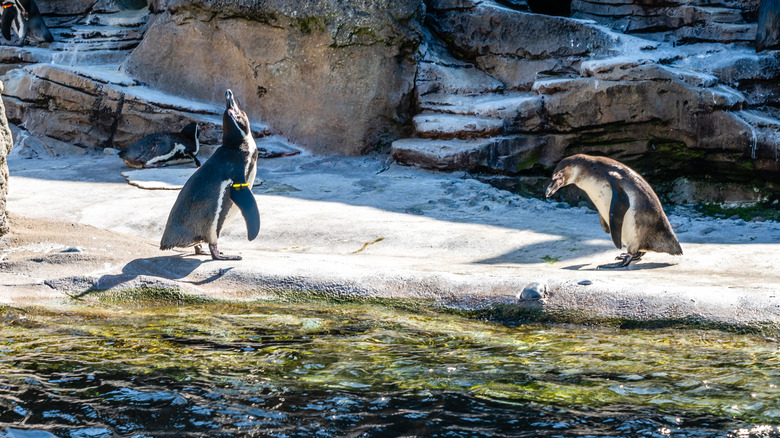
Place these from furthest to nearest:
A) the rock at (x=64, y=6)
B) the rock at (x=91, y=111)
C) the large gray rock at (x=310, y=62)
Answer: the rock at (x=64, y=6) < the rock at (x=91, y=111) < the large gray rock at (x=310, y=62)

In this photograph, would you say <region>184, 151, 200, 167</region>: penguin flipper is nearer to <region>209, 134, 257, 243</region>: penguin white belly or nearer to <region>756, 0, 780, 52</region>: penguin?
<region>209, 134, 257, 243</region>: penguin white belly

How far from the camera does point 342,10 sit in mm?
8195

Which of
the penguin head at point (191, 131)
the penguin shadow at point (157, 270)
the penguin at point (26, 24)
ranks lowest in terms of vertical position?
the penguin shadow at point (157, 270)

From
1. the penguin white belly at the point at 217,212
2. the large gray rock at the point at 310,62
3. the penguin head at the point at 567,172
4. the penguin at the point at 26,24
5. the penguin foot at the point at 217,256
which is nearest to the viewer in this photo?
the penguin foot at the point at 217,256

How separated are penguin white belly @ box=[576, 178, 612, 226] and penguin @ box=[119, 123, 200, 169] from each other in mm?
4289

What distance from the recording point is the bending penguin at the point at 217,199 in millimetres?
4461

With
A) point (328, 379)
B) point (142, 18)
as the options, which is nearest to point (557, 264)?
point (328, 379)

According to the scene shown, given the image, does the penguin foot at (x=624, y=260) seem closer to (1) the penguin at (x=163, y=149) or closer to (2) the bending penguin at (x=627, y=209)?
(2) the bending penguin at (x=627, y=209)

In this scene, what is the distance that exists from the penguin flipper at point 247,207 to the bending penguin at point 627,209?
202cm

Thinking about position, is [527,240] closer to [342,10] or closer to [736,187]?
[736,187]

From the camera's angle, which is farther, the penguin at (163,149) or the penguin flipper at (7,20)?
the penguin flipper at (7,20)

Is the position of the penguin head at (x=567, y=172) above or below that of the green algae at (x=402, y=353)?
above

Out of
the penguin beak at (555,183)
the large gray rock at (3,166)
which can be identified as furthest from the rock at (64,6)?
the penguin beak at (555,183)

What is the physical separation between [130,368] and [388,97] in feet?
19.2
